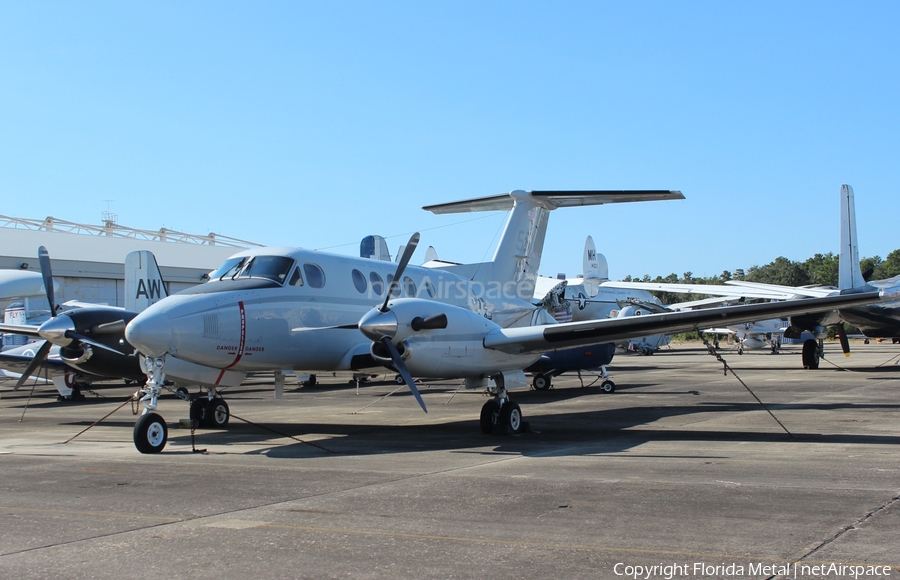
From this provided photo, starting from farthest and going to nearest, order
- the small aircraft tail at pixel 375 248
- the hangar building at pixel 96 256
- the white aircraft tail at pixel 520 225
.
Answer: the hangar building at pixel 96 256 → the small aircraft tail at pixel 375 248 → the white aircraft tail at pixel 520 225

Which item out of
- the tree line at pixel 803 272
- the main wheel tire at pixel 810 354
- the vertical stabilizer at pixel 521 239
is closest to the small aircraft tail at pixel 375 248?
the vertical stabilizer at pixel 521 239

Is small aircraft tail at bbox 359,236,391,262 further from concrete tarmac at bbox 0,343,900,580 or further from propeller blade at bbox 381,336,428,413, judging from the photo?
propeller blade at bbox 381,336,428,413

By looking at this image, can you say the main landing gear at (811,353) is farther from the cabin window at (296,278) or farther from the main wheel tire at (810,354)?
the cabin window at (296,278)

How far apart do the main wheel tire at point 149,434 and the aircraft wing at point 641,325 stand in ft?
18.4

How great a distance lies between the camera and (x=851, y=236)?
29969 mm

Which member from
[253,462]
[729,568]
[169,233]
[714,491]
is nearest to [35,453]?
[253,462]

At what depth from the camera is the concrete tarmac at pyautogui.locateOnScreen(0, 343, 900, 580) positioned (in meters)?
5.78

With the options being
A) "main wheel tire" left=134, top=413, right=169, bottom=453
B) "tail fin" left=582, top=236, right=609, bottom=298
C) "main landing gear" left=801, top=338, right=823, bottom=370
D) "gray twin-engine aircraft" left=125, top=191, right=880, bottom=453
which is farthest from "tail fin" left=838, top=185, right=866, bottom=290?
"tail fin" left=582, top=236, right=609, bottom=298

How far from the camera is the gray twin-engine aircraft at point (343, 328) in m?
12.6

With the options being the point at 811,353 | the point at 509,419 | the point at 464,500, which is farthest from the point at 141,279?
the point at 811,353

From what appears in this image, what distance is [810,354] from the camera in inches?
1302

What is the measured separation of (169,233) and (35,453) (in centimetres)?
5801

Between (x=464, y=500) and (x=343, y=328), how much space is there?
6.40 m

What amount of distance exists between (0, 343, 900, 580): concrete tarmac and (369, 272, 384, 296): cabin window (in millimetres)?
2790
